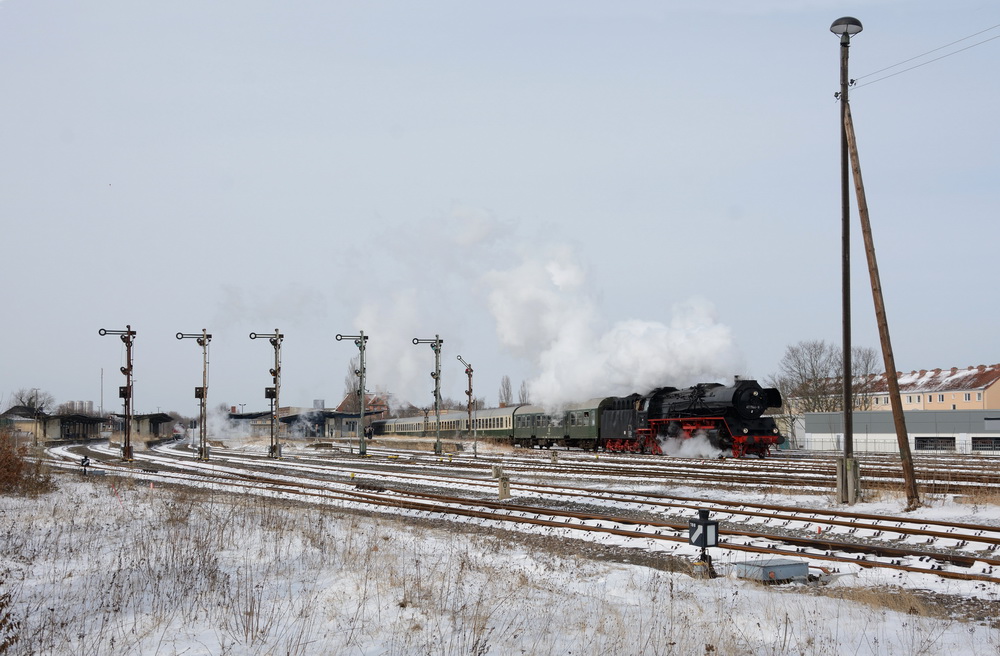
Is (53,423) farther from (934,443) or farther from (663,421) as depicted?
(934,443)

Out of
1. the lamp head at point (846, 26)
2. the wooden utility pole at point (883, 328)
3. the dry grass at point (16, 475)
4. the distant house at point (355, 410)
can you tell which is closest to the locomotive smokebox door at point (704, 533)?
the wooden utility pole at point (883, 328)

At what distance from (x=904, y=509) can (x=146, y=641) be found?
14.1 meters

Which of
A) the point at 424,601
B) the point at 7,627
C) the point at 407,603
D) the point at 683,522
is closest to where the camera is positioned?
the point at 7,627

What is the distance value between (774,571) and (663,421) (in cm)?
2911

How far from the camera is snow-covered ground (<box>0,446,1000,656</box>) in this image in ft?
23.2

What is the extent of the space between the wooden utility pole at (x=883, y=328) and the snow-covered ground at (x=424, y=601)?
690 centimetres

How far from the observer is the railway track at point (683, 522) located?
11.2 m

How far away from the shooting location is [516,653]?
689 cm

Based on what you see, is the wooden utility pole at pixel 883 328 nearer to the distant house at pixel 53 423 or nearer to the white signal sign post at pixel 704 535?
the white signal sign post at pixel 704 535

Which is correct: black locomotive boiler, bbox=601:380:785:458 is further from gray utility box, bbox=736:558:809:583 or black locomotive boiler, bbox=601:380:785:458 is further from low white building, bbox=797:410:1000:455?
gray utility box, bbox=736:558:809:583

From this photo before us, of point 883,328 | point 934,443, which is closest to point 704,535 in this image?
point 883,328

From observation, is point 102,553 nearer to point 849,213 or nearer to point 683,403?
point 849,213

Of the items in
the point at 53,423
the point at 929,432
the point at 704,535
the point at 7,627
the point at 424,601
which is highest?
the point at 704,535

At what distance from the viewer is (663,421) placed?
3853 cm
